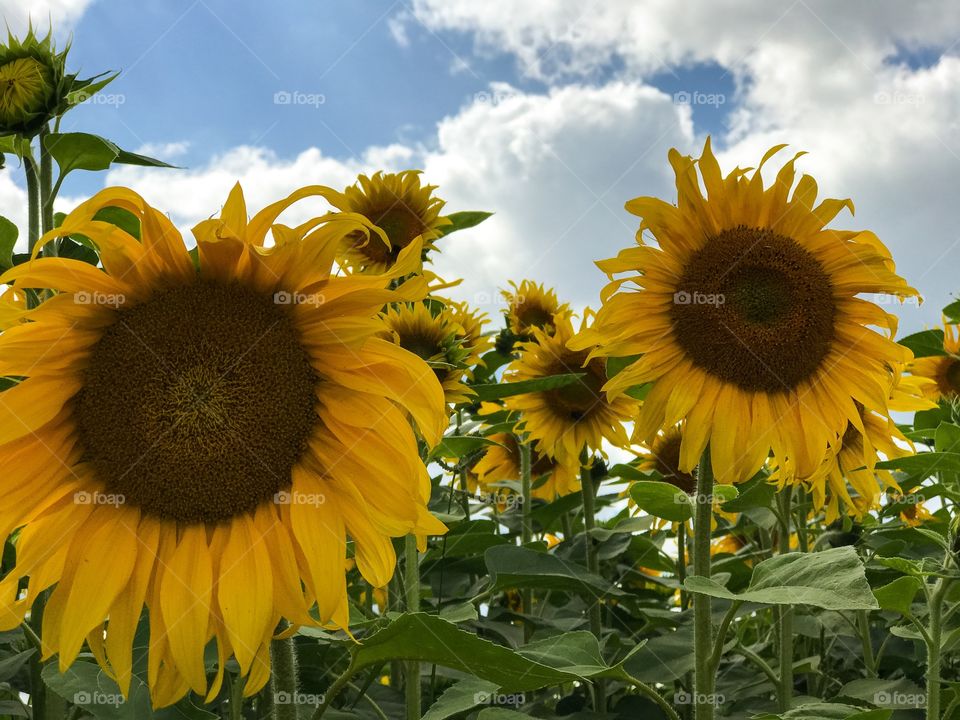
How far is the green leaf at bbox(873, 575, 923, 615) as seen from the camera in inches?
78.5

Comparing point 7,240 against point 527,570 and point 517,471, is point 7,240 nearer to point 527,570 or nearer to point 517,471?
point 527,570

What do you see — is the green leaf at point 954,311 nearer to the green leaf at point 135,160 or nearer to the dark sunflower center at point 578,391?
the dark sunflower center at point 578,391

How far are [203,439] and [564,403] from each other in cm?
212

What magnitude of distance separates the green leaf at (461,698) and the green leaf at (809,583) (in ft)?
1.43

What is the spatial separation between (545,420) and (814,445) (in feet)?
4.79

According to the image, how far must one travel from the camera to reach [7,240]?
6.82 feet

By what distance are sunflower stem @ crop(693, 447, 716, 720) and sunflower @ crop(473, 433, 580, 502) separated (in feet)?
5.98

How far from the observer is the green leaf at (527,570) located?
2.19 m

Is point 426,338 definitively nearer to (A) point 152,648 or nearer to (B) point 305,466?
(B) point 305,466

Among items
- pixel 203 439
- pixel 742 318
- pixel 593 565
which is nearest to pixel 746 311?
pixel 742 318

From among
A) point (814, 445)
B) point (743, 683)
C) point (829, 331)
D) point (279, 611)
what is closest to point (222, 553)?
point (279, 611)

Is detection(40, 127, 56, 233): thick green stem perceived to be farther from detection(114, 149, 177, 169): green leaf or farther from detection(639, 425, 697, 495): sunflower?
detection(639, 425, 697, 495): sunflower

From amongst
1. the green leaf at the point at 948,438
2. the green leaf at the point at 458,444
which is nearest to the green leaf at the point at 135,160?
the green leaf at the point at 458,444

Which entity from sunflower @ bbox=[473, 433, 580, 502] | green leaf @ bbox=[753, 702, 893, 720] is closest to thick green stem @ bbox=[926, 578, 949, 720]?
green leaf @ bbox=[753, 702, 893, 720]
